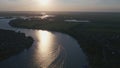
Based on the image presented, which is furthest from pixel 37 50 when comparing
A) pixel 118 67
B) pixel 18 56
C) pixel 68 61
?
pixel 118 67

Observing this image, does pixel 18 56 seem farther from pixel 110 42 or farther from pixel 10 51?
pixel 110 42

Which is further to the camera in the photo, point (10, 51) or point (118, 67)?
point (10, 51)

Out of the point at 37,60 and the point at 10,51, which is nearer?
the point at 37,60

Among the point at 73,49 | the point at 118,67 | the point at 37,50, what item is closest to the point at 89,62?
the point at 118,67

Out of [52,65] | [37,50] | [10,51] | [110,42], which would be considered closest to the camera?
[52,65]

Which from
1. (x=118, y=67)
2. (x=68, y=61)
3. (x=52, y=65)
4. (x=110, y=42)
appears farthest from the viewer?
(x=110, y=42)

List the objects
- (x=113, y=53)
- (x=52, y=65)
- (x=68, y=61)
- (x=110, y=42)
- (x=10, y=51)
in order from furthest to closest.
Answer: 1. (x=110, y=42)
2. (x=10, y=51)
3. (x=113, y=53)
4. (x=68, y=61)
5. (x=52, y=65)

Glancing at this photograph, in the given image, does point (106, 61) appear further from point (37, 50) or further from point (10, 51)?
point (10, 51)

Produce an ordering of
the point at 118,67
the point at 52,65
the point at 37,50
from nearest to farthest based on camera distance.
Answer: the point at 118,67 < the point at 52,65 < the point at 37,50
